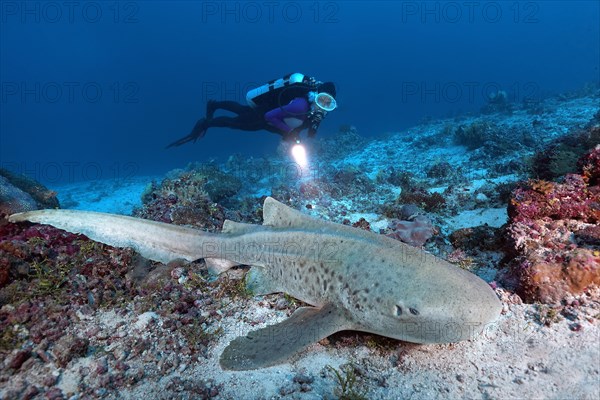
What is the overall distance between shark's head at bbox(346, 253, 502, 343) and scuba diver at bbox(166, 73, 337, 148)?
9714 mm

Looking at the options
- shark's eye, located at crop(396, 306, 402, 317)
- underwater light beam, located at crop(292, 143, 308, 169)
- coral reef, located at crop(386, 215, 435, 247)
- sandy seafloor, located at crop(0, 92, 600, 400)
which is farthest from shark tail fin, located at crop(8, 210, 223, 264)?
underwater light beam, located at crop(292, 143, 308, 169)

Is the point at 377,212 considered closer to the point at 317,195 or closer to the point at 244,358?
the point at 317,195

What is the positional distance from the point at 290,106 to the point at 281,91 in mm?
1064

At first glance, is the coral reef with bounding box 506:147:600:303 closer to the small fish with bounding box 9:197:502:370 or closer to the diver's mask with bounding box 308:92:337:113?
the small fish with bounding box 9:197:502:370

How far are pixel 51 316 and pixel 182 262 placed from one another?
1812 millimetres

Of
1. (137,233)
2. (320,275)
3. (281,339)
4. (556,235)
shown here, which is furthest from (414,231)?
(137,233)

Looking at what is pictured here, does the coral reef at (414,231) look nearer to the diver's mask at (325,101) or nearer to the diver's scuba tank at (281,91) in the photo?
the diver's mask at (325,101)

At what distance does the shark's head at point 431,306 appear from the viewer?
3.03m

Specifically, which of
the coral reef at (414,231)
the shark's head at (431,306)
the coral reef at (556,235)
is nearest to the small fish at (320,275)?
the shark's head at (431,306)

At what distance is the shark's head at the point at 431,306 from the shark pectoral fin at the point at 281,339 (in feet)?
1.39

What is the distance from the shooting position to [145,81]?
594 feet

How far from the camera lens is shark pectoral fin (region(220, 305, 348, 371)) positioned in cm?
348

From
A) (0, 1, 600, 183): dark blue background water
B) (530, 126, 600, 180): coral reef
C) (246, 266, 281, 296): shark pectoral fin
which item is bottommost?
(246, 266, 281, 296): shark pectoral fin

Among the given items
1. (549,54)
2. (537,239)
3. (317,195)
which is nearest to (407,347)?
(537,239)
